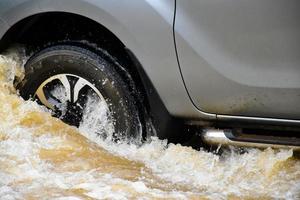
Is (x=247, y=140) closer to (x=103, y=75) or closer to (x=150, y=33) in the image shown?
(x=150, y=33)

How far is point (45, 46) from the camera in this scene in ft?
10.5

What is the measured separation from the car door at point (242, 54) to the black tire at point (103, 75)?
0.42 metres

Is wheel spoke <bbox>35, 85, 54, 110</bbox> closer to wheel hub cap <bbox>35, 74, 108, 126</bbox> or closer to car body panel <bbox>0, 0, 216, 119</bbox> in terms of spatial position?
wheel hub cap <bbox>35, 74, 108, 126</bbox>

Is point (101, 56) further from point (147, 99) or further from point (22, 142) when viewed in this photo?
point (22, 142)

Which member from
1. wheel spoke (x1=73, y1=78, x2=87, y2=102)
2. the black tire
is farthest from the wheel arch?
wheel spoke (x1=73, y1=78, x2=87, y2=102)

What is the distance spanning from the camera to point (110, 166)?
293 centimetres

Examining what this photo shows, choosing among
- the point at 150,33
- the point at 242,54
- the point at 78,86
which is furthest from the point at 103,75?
the point at 242,54

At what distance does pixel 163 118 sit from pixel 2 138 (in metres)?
1.01

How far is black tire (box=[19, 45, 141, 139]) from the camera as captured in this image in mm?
2973

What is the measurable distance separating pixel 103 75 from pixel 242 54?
84cm

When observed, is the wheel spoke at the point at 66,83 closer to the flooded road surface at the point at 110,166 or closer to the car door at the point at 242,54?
the flooded road surface at the point at 110,166

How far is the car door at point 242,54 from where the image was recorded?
2.51 metres

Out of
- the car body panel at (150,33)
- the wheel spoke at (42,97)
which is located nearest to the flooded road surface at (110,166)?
the wheel spoke at (42,97)

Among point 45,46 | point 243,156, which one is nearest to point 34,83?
point 45,46
